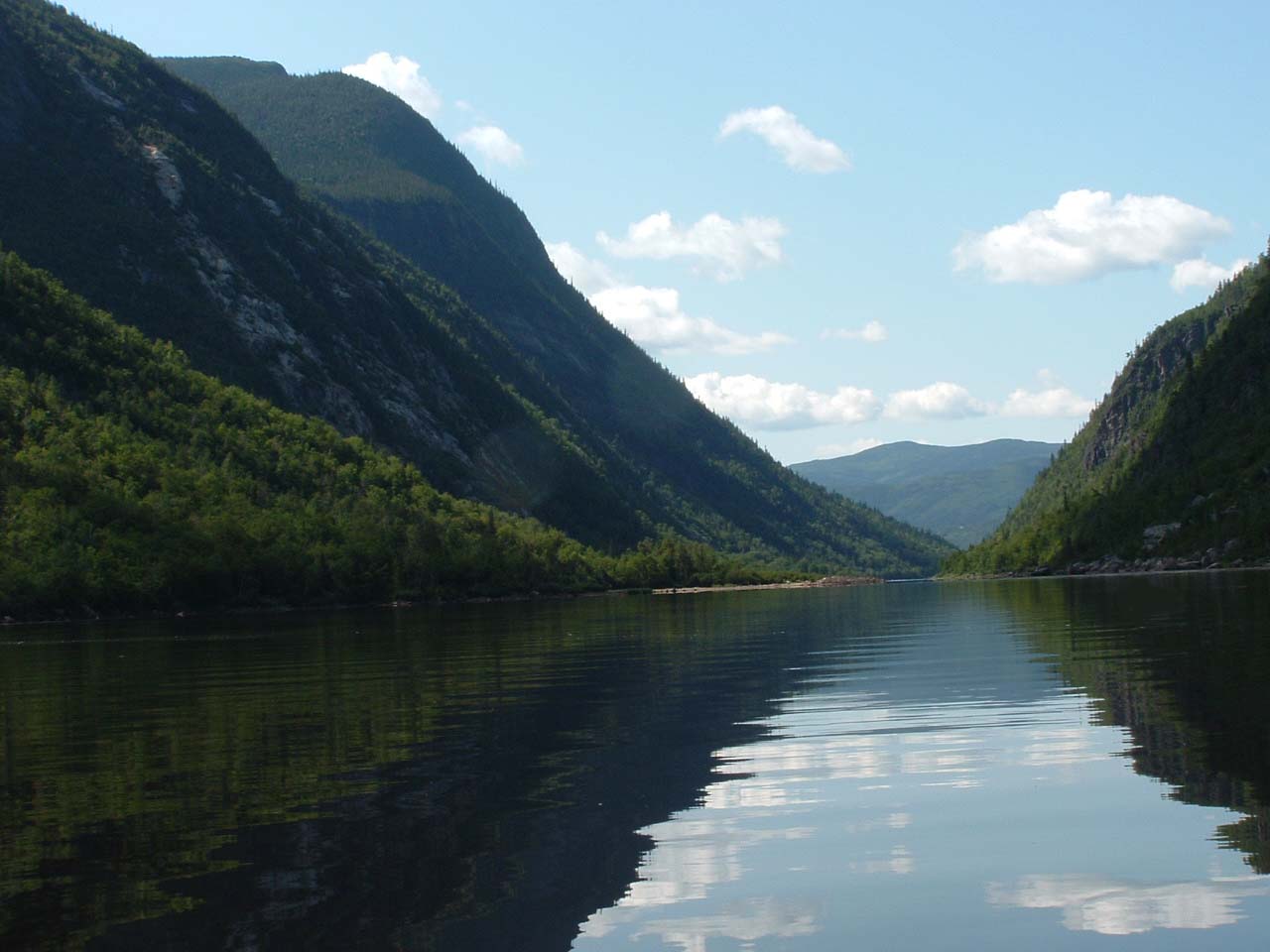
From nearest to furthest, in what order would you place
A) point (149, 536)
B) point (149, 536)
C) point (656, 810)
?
point (656, 810), point (149, 536), point (149, 536)

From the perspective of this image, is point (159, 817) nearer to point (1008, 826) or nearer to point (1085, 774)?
point (1008, 826)

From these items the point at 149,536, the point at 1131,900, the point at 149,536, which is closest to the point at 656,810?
the point at 1131,900

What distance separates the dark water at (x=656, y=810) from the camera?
15.9 metres

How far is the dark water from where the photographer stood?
1591 centimetres

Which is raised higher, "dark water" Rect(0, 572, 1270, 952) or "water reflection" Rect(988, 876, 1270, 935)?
"dark water" Rect(0, 572, 1270, 952)

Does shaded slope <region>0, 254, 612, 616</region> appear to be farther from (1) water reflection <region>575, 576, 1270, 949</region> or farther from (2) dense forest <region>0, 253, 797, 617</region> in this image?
(1) water reflection <region>575, 576, 1270, 949</region>

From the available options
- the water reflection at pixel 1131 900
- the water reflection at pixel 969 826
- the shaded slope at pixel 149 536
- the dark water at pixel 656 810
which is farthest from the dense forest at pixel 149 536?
the water reflection at pixel 1131 900

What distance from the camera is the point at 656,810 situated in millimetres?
22016

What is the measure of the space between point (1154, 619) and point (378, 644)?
3749 cm

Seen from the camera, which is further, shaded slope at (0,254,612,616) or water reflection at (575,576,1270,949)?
shaded slope at (0,254,612,616)

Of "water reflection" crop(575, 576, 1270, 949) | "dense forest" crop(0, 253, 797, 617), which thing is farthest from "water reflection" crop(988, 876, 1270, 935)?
"dense forest" crop(0, 253, 797, 617)

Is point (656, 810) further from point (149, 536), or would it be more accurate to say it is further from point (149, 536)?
point (149, 536)

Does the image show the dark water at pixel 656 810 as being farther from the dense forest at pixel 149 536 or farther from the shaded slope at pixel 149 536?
the shaded slope at pixel 149 536

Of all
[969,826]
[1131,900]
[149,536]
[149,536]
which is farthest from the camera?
[149,536]
